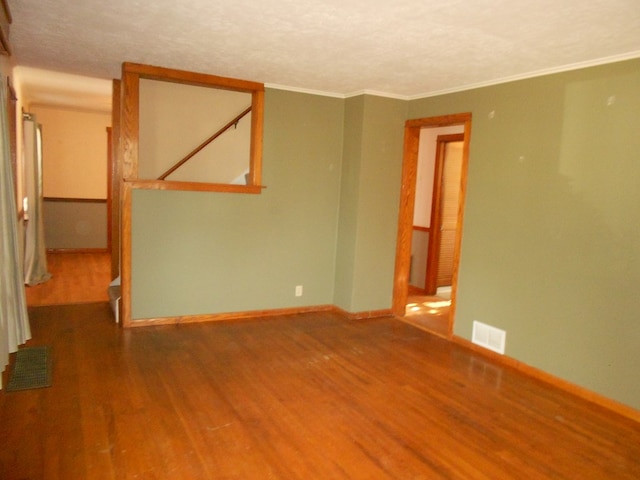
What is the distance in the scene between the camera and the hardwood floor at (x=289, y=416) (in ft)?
7.46

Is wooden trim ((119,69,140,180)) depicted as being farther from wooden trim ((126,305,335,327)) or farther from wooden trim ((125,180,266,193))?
wooden trim ((126,305,335,327))

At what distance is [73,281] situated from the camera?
5902 millimetres

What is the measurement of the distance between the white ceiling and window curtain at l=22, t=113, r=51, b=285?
223cm

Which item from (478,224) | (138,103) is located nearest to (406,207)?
(478,224)

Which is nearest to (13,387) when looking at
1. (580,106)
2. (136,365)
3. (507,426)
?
(136,365)

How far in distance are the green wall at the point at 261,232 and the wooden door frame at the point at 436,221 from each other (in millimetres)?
1720

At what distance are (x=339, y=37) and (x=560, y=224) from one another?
2.10 meters

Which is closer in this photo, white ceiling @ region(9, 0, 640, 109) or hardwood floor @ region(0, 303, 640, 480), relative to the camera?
hardwood floor @ region(0, 303, 640, 480)

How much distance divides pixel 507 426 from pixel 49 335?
3.67m

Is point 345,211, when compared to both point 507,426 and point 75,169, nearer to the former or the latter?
point 507,426

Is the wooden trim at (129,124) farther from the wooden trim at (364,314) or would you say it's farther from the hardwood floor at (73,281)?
the wooden trim at (364,314)

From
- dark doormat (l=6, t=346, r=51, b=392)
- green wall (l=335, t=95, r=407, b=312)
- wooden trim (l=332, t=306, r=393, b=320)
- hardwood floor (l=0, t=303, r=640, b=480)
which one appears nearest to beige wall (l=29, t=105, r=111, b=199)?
hardwood floor (l=0, t=303, r=640, b=480)

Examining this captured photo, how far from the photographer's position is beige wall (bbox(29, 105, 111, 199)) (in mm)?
7738

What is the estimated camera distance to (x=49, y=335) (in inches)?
154
